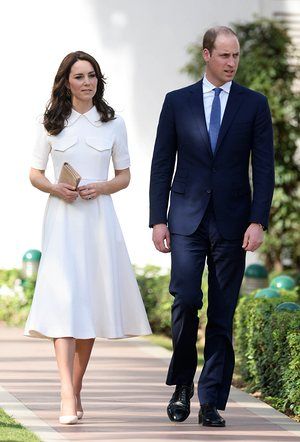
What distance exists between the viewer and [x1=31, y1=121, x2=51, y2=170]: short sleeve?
263 inches

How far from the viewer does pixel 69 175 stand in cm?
652

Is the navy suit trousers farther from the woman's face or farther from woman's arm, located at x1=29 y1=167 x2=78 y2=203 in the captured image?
the woman's face

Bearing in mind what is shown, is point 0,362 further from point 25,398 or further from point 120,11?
point 120,11

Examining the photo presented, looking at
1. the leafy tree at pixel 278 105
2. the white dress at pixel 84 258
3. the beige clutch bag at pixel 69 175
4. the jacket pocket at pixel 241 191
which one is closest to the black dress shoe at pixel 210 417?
the white dress at pixel 84 258

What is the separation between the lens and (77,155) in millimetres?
6625

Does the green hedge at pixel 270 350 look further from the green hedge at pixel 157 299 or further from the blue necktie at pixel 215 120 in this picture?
the green hedge at pixel 157 299

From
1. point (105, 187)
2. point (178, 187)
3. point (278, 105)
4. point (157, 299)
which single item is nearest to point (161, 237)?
point (178, 187)

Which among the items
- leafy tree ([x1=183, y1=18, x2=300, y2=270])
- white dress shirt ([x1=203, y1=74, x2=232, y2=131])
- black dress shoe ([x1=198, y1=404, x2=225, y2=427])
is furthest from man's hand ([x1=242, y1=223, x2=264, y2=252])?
leafy tree ([x1=183, y1=18, x2=300, y2=270])

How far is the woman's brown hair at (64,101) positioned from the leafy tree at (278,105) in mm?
6251

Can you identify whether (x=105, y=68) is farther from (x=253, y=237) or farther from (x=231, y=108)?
(x=253, y=237)

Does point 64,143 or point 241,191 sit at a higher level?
point 64,143

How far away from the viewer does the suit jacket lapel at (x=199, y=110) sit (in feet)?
21.5

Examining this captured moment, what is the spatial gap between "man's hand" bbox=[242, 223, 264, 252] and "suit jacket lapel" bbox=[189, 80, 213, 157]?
41cm

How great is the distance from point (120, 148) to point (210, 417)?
141 centimetres
